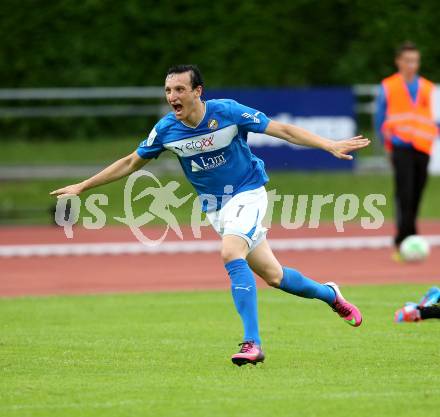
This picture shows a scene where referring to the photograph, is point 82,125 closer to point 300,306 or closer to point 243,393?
point 300,306

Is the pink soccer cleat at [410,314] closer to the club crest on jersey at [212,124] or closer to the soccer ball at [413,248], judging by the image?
the club crest on jersey at [212,124]

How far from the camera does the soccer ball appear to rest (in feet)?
54.4

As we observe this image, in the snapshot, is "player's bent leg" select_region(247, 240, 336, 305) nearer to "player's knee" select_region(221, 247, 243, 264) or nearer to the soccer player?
the soccer player

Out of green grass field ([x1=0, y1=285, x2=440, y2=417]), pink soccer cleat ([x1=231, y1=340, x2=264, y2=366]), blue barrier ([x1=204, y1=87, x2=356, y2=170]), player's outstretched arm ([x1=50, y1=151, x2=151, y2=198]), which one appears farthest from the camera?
blue barrier ([x1=204, y1=87, x2=356, y2=170])

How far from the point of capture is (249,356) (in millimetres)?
8297

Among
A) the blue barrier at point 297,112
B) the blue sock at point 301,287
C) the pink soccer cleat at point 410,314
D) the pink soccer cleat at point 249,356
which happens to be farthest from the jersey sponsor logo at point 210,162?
the blue barrier at point 297,112

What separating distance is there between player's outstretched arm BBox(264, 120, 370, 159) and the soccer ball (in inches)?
317

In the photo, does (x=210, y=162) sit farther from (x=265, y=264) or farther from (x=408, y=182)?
(x=408, y=182)

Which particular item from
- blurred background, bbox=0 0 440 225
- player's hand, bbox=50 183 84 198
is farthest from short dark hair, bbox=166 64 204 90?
blurred background, bbox=0 0 440 225

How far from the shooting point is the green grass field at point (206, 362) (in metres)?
7.09

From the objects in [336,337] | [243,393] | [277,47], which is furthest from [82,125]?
[243,393]

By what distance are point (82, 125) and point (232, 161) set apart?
17.3 metres

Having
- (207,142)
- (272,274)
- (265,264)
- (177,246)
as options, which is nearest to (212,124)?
(207,142)

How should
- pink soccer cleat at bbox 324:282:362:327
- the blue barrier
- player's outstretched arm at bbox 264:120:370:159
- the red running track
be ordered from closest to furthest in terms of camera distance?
1. player's outstretched arm at bbox 264:120:370:159
2. pink soccer cleat at bbox 324:282:362:327
3. the red running track
4. the blue barrier
